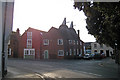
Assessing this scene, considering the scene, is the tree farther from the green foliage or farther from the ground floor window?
the ground floor window

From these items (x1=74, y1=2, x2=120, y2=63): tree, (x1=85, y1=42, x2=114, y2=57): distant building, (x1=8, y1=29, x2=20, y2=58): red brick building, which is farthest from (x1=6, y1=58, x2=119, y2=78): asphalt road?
(x1=85, y1=42, x2=114, y2=57): distant building

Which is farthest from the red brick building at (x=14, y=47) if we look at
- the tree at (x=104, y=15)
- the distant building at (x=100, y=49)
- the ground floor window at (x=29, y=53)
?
the distant building at (x=100, y=49)

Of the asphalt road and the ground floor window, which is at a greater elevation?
the ground floor window

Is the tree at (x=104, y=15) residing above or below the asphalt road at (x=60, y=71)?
above

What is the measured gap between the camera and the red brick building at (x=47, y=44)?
3661 cm

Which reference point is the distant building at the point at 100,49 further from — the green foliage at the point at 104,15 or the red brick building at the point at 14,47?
the green foliage at the point at 104,15

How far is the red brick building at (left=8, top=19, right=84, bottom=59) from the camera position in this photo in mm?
36612

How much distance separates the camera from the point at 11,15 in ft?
33.7

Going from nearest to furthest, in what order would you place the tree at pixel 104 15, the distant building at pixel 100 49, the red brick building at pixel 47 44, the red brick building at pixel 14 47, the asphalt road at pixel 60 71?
the tree at pixel 104 15
the asphalt road at pixel 60 71
the red brick building at pixel 47 44
the red brick building at pixel 14 47
the distant building at pixel 100 49

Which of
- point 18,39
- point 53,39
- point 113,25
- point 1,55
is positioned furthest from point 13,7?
point 18,39

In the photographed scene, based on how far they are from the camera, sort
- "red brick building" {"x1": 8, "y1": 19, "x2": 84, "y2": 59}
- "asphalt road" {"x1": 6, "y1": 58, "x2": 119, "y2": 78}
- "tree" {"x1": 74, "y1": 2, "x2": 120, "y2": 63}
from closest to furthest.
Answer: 1. "tree" {"x1": 74, "y1": 2, "x2": 120, "y2": 63}
2. "asphalt road" {"x1": 6, "y1": 58, "x2": 119, "y2": 78}
3. "red brick building" {"x1": 8, "y1": 19, "x2": 84, "y2": 59}

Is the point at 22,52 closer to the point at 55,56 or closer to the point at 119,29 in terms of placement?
the point at 55,56

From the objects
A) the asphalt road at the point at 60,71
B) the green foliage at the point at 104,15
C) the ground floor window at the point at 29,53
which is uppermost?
the green foliage at the point at 104,15

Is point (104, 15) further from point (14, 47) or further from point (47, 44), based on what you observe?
point (14, 47)
